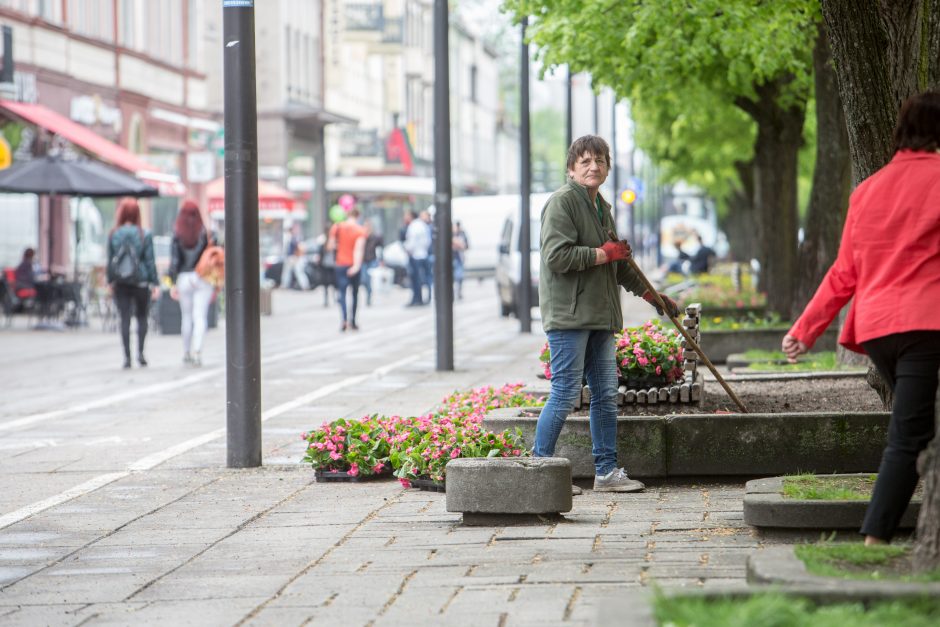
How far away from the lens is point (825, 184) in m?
18.4

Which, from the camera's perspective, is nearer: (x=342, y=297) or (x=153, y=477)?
(x=153, y=477)

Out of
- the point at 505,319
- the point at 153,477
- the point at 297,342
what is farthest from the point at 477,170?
the point at 153,477

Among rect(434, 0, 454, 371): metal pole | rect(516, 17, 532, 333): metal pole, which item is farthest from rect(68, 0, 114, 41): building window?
rect(434, 0, 454, 371): metal pole

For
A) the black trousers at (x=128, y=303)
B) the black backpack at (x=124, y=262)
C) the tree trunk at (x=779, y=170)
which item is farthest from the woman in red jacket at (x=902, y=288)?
the tree trunk at (x=779, y=170)

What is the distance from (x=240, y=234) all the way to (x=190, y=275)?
9965mm

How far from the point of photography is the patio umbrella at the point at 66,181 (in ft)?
86.6

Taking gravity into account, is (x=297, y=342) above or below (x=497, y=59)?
below

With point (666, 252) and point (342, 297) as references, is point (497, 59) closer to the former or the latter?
point (666, 252)

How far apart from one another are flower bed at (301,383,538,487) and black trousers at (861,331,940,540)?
2.99 meters

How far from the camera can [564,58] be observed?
65.1 ft

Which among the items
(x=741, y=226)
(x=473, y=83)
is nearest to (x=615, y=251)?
(x=741, y=226)

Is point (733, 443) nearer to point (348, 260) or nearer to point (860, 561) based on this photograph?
point (860, 561)

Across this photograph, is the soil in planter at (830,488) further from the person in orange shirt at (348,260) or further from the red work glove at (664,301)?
the person in orange shirt at (348,260)

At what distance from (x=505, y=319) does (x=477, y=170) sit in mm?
76801
